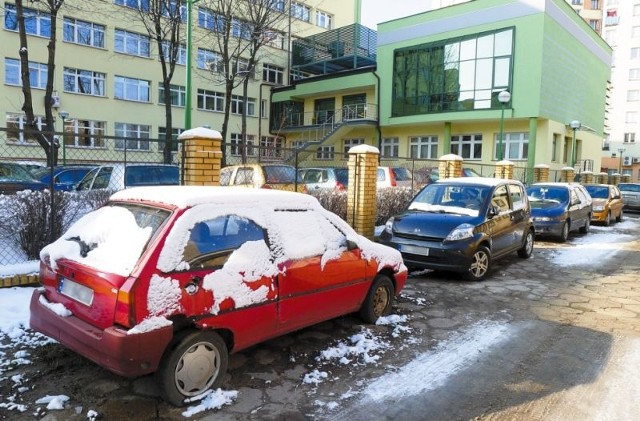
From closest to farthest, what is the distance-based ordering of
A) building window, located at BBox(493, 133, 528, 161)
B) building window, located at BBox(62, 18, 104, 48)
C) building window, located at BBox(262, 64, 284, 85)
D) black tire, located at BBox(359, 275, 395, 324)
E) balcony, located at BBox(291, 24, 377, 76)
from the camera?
black tire, located at BBox(359, 275, 395, 324) → building window, located at BBox(493, 133, 528, 161) → building window, located at BBox(62, 18, 104, 48) → balcony, located at BBox(291, 24, 377, 76) → building window, located at BBox(262, 64, 284, 85)

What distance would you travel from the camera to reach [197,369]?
3.52 metres

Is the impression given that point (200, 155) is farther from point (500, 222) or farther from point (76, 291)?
point (500, 222)

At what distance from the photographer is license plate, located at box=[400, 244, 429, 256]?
7352 mm

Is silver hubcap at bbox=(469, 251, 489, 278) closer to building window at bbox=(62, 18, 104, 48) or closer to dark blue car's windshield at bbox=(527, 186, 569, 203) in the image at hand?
dark blue car's windshield at bbox=(527, 186, 569, 203)

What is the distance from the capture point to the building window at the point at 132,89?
2984 centimetres

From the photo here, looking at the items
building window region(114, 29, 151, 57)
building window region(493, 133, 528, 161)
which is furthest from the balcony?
building window region(493, 133, 528, 161)

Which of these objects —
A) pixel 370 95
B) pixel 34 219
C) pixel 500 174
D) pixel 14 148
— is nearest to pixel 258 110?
pixel 370 95

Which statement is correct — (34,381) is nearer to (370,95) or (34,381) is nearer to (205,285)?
(205,285)

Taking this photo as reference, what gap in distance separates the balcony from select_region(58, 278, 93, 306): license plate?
31227mm

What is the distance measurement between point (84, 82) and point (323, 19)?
2108cm

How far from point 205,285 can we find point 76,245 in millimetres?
1152

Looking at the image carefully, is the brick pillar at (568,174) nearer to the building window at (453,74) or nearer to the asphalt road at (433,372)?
the building window at (453,74)

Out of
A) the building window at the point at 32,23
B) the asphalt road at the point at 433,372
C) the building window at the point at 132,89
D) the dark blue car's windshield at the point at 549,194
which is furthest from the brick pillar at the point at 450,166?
the building window at the point at 132,89

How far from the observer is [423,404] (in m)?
3.58
